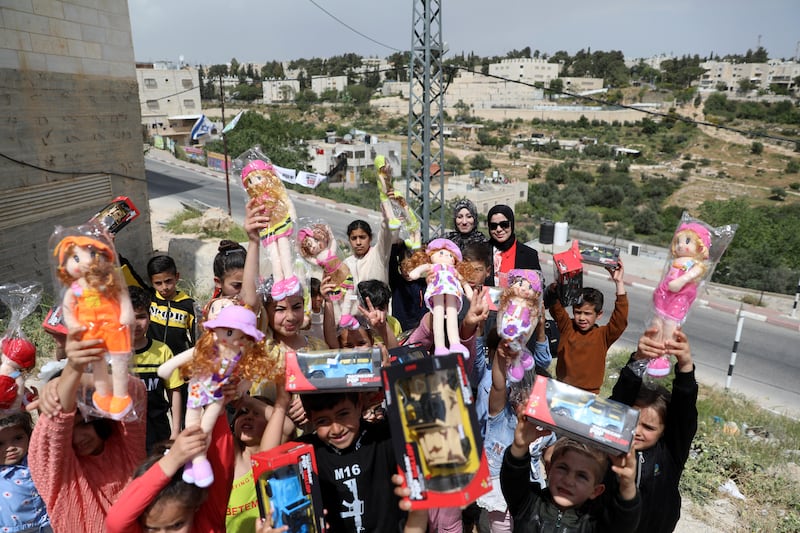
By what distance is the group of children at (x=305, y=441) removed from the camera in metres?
1.91

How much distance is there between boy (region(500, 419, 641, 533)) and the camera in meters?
2.03

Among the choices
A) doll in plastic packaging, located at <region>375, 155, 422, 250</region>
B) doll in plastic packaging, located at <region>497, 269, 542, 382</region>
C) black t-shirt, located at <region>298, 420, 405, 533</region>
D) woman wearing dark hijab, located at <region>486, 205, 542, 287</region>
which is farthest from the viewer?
woman wearing dark hijab, located at <region>486, 205, 542, 287</region>

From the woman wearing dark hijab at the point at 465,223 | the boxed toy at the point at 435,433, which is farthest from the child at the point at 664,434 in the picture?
the woman wearing dark hijab at the point at 465,223

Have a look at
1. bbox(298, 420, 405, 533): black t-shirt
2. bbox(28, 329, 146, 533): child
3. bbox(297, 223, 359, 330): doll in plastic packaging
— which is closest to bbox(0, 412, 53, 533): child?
bbox(28, 329, 146, 533): child

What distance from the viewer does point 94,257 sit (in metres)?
→ 2.00

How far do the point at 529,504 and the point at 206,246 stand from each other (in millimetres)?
9921

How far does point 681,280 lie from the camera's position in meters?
2.52

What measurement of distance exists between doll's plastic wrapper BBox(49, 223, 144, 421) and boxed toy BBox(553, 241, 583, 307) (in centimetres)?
Result: 265

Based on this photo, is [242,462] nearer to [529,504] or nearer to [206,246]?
[529,504]

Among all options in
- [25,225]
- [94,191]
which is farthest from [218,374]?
[94,191]

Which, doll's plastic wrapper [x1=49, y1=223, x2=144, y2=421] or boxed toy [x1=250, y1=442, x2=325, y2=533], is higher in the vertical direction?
doll's plastic wrapper [x1=49, y1=223, x2=144, y2=421]

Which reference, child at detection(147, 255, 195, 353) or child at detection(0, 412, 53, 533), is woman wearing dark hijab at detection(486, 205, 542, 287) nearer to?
child at detection(147, 255, 195, 353)

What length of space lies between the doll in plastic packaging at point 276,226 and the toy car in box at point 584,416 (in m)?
1.44

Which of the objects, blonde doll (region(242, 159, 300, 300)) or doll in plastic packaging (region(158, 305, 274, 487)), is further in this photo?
blonde doll (region(242, 159, 300, 300))
